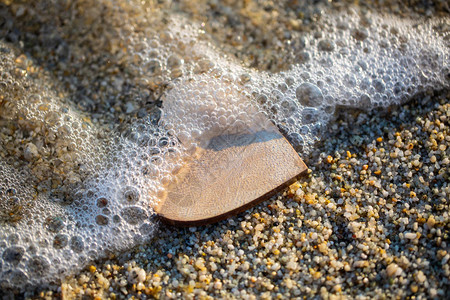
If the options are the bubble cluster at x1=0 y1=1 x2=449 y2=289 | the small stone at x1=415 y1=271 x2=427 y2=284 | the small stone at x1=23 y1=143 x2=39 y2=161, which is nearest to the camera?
the small stone at x1=415 y1=271 x2=427 y2=284

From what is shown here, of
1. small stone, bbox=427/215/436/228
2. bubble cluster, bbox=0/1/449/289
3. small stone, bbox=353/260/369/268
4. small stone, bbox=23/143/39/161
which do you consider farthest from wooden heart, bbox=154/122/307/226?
small stone, bbox=23/143/39/161

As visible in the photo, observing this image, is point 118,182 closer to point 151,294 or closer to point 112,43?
point 151,294

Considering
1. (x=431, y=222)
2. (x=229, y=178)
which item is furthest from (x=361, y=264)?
(x=229, y=178)

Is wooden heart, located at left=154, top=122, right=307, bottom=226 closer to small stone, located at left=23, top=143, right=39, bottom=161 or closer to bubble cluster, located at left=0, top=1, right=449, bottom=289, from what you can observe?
bubble cluster, located at left=0, top=1, right=449, bottom=289

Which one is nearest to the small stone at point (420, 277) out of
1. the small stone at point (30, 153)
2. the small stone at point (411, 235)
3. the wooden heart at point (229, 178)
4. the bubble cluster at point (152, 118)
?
the small stone at point (411, 235)

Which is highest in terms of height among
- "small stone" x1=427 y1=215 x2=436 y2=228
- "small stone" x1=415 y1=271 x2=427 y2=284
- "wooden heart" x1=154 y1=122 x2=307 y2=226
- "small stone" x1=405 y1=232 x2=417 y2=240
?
"wooden heart" x1=154 y1=122 x2=307 y2=226

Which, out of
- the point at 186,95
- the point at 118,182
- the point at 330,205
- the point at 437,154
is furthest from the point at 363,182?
the point at 118,182
